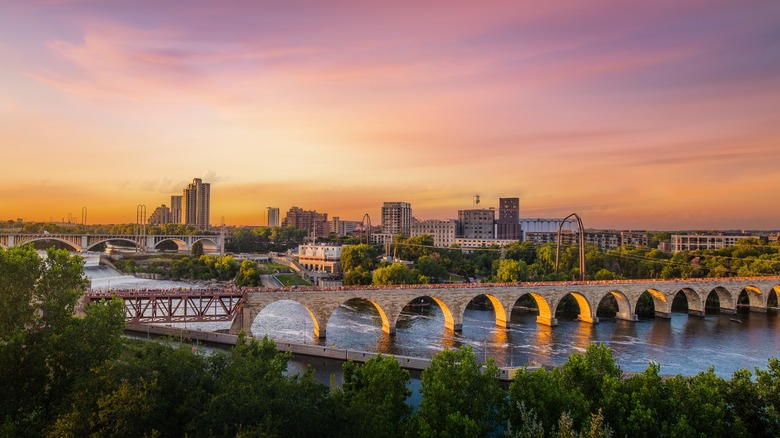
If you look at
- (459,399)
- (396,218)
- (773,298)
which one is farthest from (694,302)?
(396,218)

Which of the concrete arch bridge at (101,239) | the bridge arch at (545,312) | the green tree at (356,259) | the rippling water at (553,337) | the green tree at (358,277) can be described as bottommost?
the rippling water at (553,337)

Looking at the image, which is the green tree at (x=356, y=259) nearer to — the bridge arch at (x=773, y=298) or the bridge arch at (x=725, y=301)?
the bridge arch at (x=725, y=301)

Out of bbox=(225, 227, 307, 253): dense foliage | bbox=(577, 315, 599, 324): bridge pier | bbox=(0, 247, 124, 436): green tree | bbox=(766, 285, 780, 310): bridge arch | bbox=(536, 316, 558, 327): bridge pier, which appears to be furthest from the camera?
bbox=(225, 227, 307, 253): dense foliage

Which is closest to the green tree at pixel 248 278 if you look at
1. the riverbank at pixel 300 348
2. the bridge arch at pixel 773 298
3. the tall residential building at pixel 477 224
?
the riverbank at pixel 300 348

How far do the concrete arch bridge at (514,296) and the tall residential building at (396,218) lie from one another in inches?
3516

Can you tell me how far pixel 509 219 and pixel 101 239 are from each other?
99.1m

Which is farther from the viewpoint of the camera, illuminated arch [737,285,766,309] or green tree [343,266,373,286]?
green tree [343,266,373,286]

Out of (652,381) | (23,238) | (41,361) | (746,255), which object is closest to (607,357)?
(652,381)

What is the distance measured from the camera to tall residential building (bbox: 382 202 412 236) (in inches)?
5846

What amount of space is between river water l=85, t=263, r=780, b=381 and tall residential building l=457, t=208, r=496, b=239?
8797 centimetres

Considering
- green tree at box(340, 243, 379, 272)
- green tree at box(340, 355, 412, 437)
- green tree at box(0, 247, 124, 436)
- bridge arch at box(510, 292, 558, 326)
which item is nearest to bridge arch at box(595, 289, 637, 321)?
bridge arch at box(510, 292, 558, 326)

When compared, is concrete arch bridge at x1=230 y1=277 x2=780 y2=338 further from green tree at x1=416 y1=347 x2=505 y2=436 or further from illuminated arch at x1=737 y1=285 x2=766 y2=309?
green tree at x1=416 y1=347 x2=505 y2=436

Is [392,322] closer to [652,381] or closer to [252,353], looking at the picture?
[252,353]

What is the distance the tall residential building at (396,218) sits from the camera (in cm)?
14850
